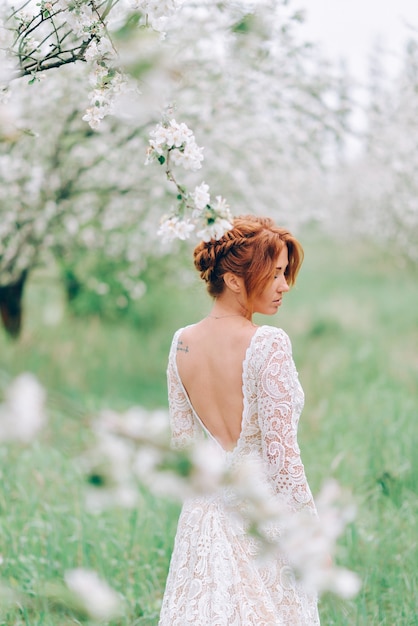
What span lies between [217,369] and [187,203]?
702 millimetres

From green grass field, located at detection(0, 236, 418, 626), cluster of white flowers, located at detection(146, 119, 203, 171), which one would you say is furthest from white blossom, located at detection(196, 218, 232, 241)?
green grass field, located at detection(0, 236, 418, 626)

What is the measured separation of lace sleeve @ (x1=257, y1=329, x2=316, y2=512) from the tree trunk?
19.3ft

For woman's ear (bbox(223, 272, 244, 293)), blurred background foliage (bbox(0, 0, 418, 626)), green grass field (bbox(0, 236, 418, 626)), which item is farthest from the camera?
blurred background foliage (bbox(0, 0, 418, 626))

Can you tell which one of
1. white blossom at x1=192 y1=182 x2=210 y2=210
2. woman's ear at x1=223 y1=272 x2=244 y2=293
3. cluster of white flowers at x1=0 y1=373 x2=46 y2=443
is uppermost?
cluster of white flowers at x1=0 y1=373 x2=46 y2=443

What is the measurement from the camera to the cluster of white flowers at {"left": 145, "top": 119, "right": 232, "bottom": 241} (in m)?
1.81

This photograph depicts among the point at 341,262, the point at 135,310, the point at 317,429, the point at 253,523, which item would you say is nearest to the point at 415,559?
the point at 317,429

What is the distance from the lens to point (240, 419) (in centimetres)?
241

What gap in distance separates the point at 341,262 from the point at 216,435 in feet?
68.1

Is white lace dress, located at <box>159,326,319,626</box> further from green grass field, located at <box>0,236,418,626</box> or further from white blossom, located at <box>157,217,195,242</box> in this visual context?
white blossom, located at <box>157,217,195,242</box>

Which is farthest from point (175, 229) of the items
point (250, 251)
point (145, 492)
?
point (145, 492)

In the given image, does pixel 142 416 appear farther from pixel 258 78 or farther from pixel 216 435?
pixel 258 78

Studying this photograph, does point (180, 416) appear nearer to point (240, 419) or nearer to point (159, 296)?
point (240, 419)

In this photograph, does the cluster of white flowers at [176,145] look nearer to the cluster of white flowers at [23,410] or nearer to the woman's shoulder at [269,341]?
the woman's shoulder at [269,341]

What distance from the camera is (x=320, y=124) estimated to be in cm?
652
